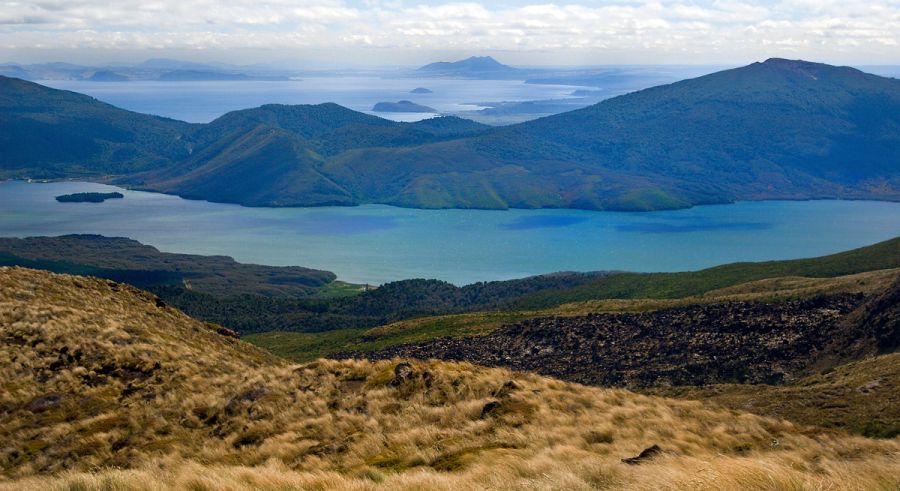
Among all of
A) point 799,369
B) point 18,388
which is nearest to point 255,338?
point 799,369

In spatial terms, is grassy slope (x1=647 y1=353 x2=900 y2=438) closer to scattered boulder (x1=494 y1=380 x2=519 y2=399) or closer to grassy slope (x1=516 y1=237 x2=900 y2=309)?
scattered boulder (x1=494 y1=380 x2=519 y2=399)

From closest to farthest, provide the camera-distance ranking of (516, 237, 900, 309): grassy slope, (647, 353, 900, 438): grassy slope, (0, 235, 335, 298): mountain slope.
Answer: (647, 353, 900, 438): grassy slope, (516, 237, 900, 309): grassy slope, (0, 235, 335, 298): mountain slope

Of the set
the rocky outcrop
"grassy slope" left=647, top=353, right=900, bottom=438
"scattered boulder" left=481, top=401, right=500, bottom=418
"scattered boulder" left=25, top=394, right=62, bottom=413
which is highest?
"scattered boulder" left=481, top=401, right=500, bottom=418

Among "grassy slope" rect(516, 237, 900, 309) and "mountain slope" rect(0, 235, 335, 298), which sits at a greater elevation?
"grassy slope" rect(516, 237, 900, 309)

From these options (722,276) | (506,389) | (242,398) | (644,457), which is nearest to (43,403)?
(242,398)

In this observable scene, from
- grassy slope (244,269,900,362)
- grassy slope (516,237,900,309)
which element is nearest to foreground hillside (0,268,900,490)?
grassy slope (244,269,900,362)

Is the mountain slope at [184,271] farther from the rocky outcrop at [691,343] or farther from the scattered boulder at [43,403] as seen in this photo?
the scattered boulder at [43,403]

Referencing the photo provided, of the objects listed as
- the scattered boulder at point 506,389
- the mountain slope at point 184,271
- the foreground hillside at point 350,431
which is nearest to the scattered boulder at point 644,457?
the foreground hillside at point 350,431
